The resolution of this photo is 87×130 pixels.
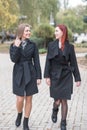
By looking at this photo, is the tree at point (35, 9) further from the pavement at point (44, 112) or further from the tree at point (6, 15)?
the pavement at point (44, 112)

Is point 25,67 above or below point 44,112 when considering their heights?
above

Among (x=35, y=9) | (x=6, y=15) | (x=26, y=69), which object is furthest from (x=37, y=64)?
(x=35, y=9)

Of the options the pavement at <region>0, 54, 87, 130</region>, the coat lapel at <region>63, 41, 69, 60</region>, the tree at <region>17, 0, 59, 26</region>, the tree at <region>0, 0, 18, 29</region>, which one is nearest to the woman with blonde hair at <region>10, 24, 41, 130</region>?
the coat lapel at <region>63, 41, 69, 60</region>

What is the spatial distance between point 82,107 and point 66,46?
2675 millimetres

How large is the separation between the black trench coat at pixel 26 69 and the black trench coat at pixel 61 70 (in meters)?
0.22

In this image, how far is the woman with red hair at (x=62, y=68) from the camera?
7.61m

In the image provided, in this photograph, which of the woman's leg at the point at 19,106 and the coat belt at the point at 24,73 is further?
the woman's leg at the point at 19,106

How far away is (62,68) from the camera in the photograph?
301 inches

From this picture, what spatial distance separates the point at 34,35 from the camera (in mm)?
39812

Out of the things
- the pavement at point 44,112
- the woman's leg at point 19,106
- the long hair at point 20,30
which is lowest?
the pavement at point 44,112

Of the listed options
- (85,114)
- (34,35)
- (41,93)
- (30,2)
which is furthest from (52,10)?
(85,114)

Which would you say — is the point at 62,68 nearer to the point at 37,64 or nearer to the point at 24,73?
the point at 37,64

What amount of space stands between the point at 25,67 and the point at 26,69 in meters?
0.04

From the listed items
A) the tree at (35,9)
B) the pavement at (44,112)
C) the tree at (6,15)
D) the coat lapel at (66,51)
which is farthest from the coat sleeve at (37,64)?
the tree at (35,9)
